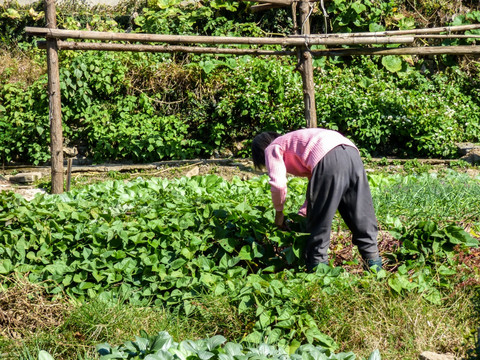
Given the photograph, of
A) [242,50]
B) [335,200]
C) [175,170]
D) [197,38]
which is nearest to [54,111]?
[197,38]

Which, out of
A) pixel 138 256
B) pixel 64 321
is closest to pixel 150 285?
pixel 138 256

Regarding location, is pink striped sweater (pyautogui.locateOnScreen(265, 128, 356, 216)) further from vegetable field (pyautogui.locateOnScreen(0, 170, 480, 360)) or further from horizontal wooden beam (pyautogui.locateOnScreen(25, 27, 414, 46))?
horizontal wooden beam (pyautogui.locateOnScreen(25, 27, 414, 46))

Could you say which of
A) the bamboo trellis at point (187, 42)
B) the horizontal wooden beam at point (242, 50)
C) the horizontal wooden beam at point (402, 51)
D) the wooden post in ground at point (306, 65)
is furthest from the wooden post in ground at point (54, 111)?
the horizontal wooden beam at point (402, 51)

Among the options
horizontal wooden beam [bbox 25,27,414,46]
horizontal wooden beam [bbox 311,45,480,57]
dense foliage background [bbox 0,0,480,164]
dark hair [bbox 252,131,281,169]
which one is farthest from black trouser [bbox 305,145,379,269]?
dense foliage background [bbox 0,0,480,164]

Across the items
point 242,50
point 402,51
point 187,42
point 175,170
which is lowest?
point 175,170

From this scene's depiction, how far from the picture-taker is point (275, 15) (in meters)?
12.0

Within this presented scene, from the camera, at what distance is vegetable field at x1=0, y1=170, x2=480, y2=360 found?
3.45 m

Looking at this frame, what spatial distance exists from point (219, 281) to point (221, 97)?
6691mm

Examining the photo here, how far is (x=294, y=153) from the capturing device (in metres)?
4.13

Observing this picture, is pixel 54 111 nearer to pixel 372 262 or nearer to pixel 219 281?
pixel 219 281

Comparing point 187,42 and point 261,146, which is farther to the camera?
point 187,42

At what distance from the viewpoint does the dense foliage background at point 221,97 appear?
31.7ft

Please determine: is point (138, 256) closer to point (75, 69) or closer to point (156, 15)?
point (75, 69)

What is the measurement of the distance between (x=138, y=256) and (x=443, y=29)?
590cm
